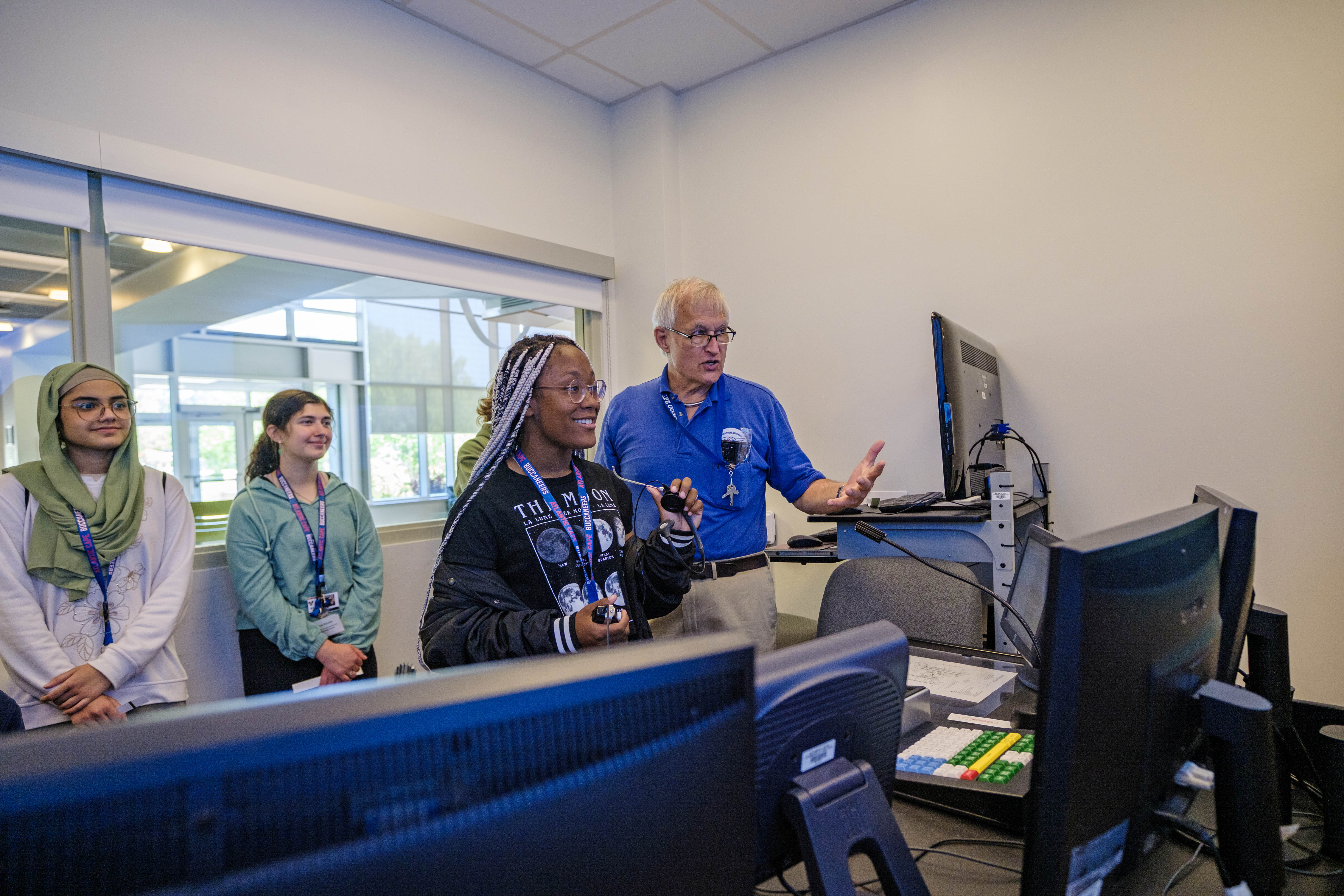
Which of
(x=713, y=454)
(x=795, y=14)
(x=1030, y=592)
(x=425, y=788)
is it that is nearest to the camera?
(x=425, y=788)

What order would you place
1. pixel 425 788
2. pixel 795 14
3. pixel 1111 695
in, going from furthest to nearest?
pixel 795 14
pixel 1111 695
pixel 425 788

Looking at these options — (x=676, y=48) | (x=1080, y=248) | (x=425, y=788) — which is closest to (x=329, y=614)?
(x=425, y=788)

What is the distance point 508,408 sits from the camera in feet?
5.17

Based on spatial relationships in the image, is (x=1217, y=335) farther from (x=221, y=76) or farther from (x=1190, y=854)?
(x=221, y=76)

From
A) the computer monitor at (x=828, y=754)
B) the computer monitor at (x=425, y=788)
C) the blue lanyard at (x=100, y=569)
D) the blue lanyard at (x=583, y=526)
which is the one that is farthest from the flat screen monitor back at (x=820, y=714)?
the blue lanyard at (x=100, y=569)

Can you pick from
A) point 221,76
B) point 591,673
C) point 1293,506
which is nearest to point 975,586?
point 1293,506

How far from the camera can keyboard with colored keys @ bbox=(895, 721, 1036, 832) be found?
99 cm

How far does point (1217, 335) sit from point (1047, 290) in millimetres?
607

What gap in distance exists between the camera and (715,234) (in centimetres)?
396

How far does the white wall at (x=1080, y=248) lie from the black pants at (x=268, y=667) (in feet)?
7.22

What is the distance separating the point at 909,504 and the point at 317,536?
2088mm

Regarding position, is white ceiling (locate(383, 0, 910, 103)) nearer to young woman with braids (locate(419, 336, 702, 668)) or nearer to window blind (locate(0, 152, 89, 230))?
window blind (locate(0, 152, 89, 230))

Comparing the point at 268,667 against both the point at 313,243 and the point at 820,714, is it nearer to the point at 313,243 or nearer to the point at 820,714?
the point at 313,243

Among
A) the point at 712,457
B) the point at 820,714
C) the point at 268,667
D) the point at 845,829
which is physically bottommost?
the point at 268,667
